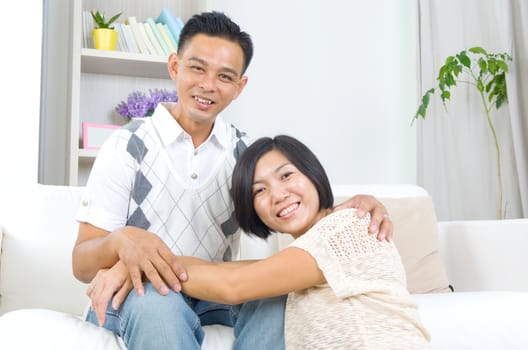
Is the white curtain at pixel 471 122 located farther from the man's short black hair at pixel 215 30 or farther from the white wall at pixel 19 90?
the white wall at pixel 19 90

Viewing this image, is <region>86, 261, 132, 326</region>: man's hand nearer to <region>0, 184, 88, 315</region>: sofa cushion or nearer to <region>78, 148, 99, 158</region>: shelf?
<region>0, 184, 88, 315</region>: sofa cushion

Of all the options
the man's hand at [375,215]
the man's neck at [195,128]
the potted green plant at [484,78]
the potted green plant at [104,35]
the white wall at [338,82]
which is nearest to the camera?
the man's hand at [375,215]

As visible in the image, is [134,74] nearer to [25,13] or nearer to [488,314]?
[25,13]

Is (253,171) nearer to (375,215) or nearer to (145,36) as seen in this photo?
(375,215)

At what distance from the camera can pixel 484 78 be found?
312cm

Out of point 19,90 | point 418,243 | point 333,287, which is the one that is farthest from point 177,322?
point 19,90

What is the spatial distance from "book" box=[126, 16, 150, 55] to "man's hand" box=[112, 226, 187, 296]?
169 cm

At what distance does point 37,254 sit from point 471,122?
2.26m

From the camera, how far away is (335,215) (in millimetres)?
1089

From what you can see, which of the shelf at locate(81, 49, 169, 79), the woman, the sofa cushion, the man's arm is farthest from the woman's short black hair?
the shelf at locate(81, 49, 169, 79)

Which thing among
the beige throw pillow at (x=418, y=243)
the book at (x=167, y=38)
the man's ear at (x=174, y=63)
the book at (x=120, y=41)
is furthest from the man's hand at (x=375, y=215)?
the book at (x=120, y=41)

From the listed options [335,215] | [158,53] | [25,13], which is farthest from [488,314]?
[158,53]

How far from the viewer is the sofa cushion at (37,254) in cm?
165

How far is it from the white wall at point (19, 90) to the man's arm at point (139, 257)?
78 cm
